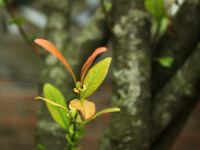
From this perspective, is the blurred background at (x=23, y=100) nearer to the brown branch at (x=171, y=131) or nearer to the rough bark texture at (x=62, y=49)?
the rough bark texture at (x=62, y=49)

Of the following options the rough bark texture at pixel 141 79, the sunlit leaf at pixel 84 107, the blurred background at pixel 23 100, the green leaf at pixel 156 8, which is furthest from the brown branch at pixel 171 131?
the blurred background at pixel 23 100

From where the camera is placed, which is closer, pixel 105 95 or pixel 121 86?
pixel 121 86

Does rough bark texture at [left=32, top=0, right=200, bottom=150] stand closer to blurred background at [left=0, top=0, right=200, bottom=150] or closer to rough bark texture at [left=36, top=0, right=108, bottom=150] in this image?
rough bark texture at [left=36, top=0, right=108, bottom=150]

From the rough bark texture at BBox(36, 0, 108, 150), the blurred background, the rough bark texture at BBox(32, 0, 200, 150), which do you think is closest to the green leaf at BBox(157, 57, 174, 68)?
the rough bark texture at BBox(32, 0, 200, 150)

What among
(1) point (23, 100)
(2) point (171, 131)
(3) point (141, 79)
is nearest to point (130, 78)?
(3) point (141, 79)

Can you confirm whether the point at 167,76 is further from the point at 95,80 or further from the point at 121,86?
the point at 95,80

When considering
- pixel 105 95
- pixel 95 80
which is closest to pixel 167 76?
pixel 95 80
